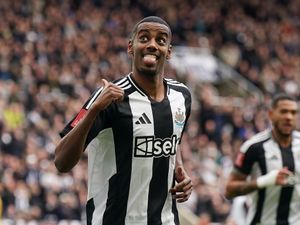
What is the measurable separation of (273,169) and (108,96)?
12.5 feet

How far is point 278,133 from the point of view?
9.56m

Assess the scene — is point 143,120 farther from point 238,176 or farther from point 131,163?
point 238,176

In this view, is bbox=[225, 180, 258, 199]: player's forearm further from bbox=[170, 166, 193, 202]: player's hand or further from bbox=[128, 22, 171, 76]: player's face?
bbox=[128, 22, 171, 76]: player's face

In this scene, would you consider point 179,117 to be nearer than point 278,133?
Yes

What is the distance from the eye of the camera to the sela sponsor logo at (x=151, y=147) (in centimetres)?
645

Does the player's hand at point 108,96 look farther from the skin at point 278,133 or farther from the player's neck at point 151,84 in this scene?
the skin at point 278,133

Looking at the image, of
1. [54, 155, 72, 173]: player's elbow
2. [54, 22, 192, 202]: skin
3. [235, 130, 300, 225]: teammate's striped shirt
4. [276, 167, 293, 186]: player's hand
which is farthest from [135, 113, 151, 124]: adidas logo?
[235, 130, 300, 225]: teammate's striped shirt

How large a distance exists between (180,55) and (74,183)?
33.2ft

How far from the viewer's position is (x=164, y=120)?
658cm

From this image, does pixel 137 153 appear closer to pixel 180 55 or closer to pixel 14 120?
pixel 14 120

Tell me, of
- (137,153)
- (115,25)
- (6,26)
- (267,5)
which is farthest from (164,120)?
(267,5)

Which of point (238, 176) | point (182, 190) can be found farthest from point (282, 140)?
point (182, 190)

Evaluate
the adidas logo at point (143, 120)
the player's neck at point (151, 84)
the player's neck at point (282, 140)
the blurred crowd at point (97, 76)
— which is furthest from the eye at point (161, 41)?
the blurred crowd at point (97, 76)

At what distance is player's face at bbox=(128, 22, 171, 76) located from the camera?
6.37 metres
